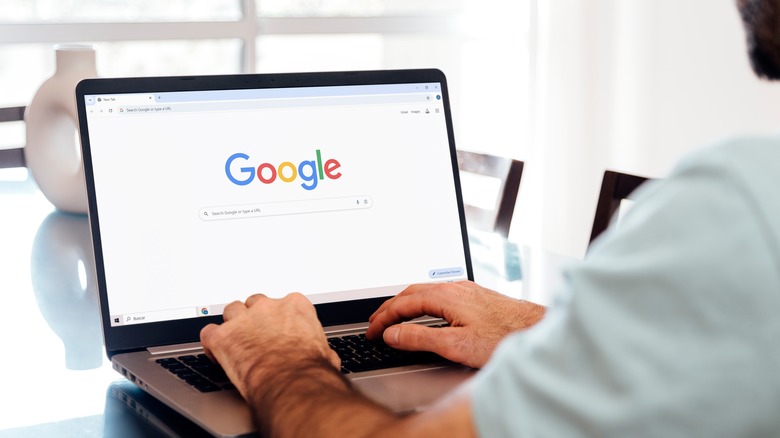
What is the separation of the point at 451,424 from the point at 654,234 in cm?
18

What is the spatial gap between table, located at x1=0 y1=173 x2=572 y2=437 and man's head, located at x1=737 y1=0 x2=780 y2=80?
568 millimetres

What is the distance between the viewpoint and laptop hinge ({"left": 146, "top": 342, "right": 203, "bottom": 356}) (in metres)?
1.06

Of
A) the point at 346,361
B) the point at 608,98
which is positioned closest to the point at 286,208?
the point at 346,361

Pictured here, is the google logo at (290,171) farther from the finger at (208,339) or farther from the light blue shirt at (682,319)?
the light blue shirt at (682,319)

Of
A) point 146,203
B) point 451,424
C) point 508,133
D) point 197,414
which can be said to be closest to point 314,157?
point 146,203

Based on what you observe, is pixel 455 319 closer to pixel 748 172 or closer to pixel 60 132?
pixel 748 172

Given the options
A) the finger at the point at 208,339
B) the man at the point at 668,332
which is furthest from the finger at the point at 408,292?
the man at the point at 668,332

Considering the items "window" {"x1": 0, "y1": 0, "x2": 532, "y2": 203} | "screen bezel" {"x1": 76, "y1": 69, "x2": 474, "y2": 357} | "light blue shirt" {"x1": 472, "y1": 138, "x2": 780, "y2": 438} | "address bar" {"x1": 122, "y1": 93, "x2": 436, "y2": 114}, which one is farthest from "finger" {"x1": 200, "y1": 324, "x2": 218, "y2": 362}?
"window" {"x1": 0, "y1": 0, "x2": 532, "y2": 203}

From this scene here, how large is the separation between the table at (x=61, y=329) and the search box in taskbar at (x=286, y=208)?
21 cm

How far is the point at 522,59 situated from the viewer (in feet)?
13.7

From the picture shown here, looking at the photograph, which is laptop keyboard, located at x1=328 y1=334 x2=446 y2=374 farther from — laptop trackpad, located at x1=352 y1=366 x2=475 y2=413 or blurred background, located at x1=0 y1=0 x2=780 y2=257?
blurred background, located at x1=0 y1=0 x2=780 y2=257

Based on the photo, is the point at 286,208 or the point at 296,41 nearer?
the point at 286,208

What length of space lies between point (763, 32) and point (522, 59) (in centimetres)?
357

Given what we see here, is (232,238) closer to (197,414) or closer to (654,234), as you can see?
(197,414)
